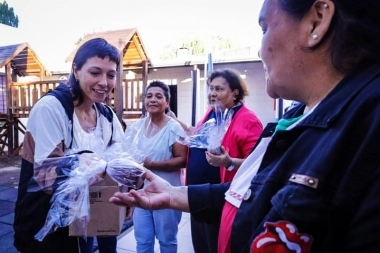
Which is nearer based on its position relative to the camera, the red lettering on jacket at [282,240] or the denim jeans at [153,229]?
the red lettering on jacket at [282,240]

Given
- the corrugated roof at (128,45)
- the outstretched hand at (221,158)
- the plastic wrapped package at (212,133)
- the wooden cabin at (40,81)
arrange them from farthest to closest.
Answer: the wooden cabin at (40,81), the corrugated roof at (128,45), the plastic wrapped package at (212,133), the outstretched hand at (221,158)

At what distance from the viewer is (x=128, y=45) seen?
741cm

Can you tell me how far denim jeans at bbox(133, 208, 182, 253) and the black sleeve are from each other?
1402 mm

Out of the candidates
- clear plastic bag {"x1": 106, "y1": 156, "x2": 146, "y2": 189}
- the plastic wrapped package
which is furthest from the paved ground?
clear plastic bag {"x1": 106, "y1": 156, "x2": 146, "y2": 189}

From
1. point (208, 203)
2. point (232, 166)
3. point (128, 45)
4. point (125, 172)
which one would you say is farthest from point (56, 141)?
point (128, 45)

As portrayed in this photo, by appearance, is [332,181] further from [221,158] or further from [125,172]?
[221,158]

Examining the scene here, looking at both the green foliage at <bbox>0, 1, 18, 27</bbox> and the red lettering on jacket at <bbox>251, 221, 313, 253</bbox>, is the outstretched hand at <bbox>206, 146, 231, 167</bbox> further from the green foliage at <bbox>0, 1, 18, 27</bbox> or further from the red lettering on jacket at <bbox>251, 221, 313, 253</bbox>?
the green foliage at <bbox>0, 1, 18, 27</bbox>

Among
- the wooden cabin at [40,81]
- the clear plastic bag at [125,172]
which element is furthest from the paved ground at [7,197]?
the clear plastic bag at [125,172]

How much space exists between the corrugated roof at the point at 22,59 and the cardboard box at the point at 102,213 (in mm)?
7953

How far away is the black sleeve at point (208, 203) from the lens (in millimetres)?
1216

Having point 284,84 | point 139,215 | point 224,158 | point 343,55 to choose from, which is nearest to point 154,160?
point 139,215

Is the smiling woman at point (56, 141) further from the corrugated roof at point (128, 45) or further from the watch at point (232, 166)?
the corrugated roof at point (128, 45)

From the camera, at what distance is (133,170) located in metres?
1.52

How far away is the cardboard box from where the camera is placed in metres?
1.45
